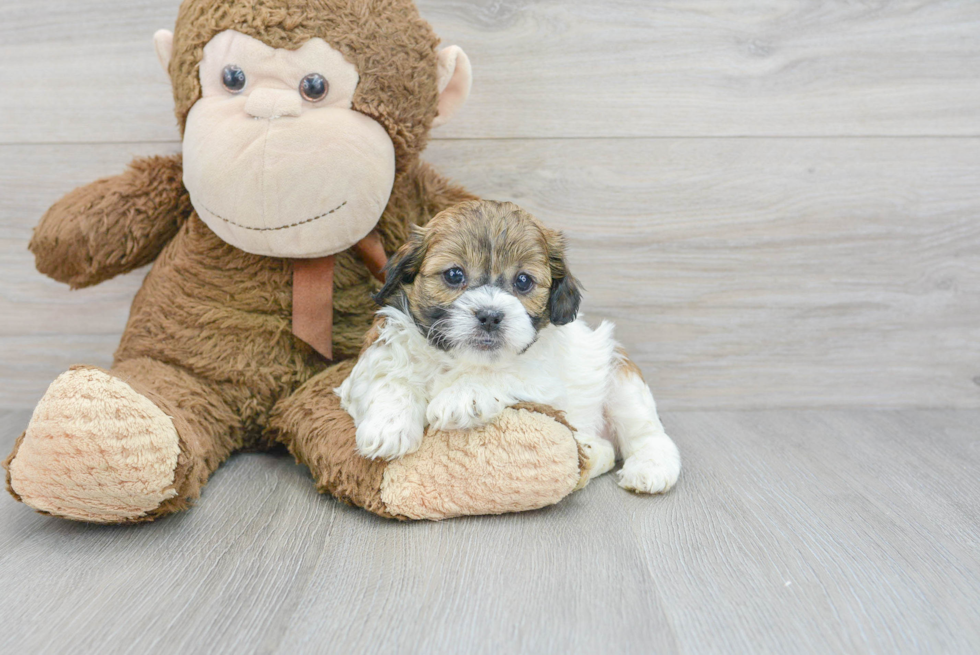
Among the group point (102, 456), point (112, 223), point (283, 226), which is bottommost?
point (102, 456)

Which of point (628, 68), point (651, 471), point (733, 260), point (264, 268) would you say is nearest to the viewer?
point (651, 471)

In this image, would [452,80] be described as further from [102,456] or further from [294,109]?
[102,456]

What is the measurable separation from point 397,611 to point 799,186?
5.31ft

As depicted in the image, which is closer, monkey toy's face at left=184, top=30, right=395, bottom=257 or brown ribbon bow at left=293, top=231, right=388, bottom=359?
monkey toy's face at left=184, top=30, right=395, bottom=257

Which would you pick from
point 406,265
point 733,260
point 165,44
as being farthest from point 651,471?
point 165,44

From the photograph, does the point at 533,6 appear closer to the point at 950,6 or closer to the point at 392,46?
the point at 392,46

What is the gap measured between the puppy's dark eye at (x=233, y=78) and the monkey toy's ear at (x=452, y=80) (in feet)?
1.40

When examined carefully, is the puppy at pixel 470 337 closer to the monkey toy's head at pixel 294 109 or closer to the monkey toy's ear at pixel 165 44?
the monkey toy's head at pixel 294 109

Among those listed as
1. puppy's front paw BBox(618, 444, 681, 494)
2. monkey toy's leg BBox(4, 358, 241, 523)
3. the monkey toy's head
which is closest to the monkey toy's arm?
the monkey toy's head

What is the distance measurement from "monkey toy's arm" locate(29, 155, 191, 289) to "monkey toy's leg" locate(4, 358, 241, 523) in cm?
42

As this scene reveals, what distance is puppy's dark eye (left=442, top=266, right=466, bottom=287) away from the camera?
1.40 metres

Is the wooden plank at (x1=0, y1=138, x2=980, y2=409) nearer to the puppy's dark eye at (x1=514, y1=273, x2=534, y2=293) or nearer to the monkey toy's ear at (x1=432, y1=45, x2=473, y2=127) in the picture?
the monkey toy's ear at (x1=432, y1=45, x2=473, y2=127)

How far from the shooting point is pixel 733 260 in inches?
83.1

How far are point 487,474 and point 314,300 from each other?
58 cm
